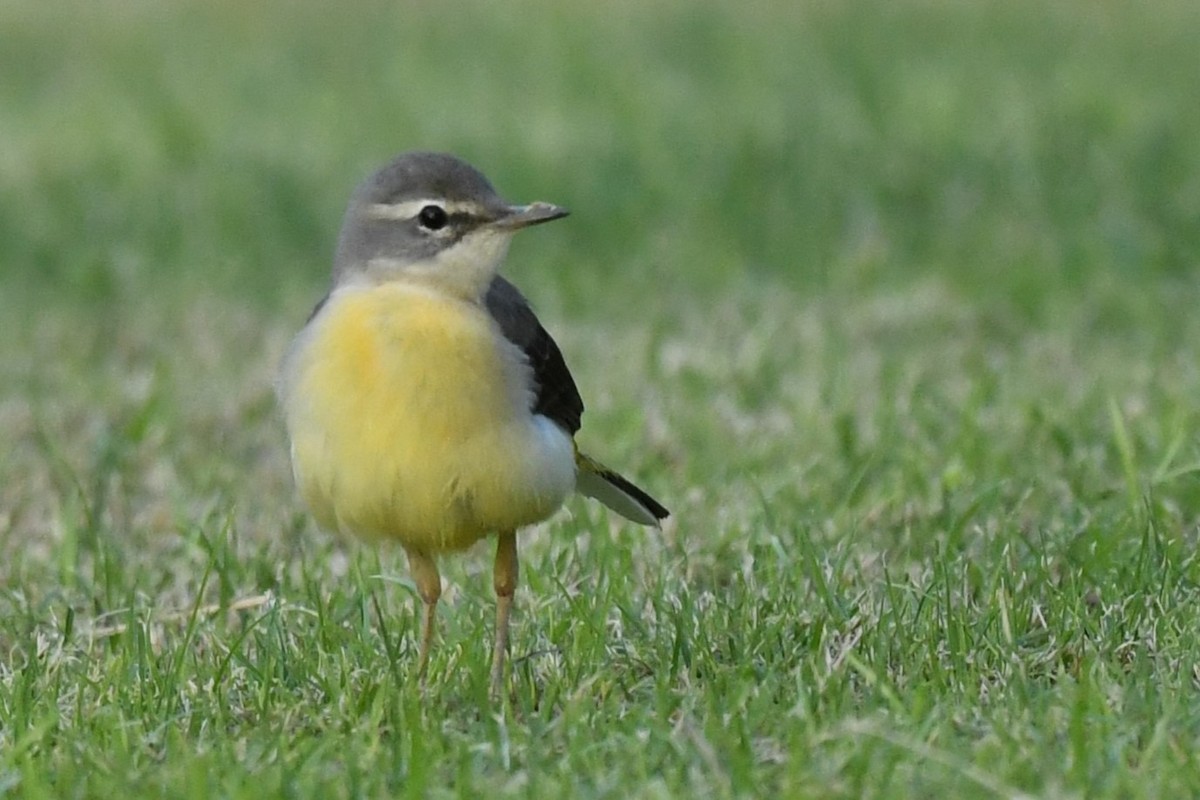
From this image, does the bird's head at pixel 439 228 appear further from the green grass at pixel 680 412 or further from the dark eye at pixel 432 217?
the green grass at pixel 680 412

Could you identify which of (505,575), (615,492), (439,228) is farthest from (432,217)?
(615,492)

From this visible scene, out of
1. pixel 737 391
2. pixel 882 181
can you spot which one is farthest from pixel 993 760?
pixel 882 181

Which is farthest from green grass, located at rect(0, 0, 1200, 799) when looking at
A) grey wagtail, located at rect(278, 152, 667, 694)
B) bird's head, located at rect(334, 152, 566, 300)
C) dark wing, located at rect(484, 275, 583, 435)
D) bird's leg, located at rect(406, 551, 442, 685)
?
bird's head, located at rect(334, 152, 566, 300)

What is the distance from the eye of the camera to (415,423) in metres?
5.00

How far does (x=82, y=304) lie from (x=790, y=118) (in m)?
4.50

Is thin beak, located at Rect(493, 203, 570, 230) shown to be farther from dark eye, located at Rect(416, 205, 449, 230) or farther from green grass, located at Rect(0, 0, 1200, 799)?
green grass, located at Rect(0, 0, 1200, 799)

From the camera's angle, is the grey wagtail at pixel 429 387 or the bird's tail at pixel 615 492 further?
the bird's tail at pixel 615 492

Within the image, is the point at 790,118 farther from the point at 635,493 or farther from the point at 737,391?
the point at 635,493

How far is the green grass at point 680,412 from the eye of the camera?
4664 millimetres

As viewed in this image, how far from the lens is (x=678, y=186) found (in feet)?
39.9

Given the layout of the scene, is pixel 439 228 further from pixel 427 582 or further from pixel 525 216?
pixel 427 582

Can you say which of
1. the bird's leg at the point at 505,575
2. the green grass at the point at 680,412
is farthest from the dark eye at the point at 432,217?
the green grass at the point at 680,412

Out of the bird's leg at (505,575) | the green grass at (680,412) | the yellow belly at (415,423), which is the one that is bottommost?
the green grass at (680,412)

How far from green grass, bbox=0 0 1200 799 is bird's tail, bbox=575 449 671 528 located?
0.59 feet
